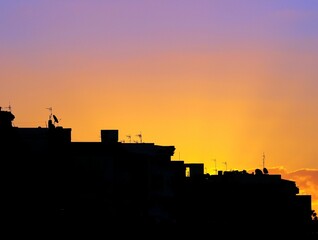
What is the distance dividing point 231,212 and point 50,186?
50628 mm

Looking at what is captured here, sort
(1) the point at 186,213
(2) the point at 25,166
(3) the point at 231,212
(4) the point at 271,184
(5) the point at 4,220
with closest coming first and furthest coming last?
(5) the point at 4,220 < (2) the point at 25,166 < (1) the point at 186,213 < (3) the point at 231,212 < (4) the point at 271,184

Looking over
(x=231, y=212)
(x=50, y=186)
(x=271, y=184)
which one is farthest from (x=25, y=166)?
(x=271, y=184)

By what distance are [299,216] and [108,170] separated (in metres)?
48.0

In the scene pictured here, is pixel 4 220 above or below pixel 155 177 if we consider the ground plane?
below

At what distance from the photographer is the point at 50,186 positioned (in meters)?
80.8

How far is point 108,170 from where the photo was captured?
99.9m

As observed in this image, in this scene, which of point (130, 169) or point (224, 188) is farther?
point (224, 188)

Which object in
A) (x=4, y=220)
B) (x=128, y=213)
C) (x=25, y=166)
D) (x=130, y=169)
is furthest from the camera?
(x=130, y=169)

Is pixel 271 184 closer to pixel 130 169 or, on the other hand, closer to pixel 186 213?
pixel 186 213

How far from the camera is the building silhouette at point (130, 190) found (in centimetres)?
7800

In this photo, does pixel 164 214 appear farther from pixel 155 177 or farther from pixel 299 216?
pixel 299 216

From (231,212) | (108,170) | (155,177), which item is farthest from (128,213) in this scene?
(231,212)

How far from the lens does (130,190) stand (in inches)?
4050

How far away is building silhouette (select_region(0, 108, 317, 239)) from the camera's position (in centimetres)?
7800
